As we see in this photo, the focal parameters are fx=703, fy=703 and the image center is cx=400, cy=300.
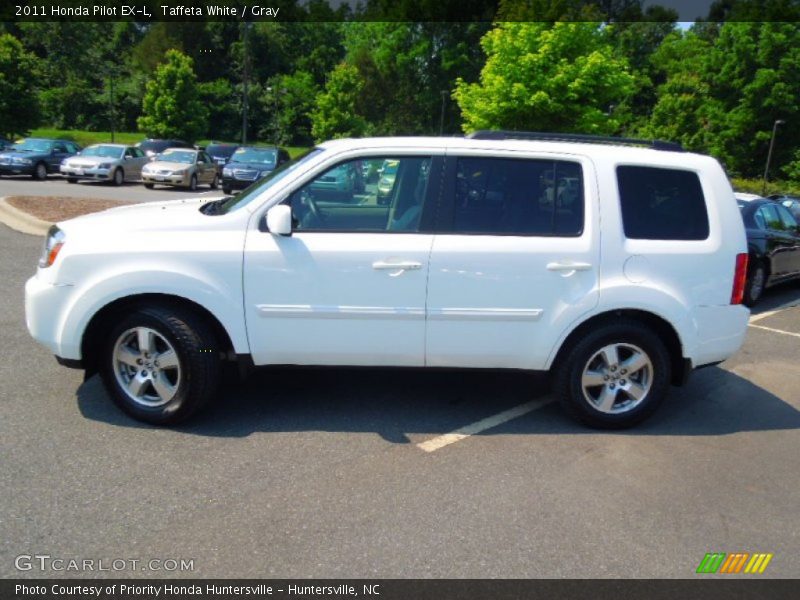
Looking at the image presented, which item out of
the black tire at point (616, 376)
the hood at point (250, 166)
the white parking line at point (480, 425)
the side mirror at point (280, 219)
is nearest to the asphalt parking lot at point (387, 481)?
the white parking line at point (480, 425)

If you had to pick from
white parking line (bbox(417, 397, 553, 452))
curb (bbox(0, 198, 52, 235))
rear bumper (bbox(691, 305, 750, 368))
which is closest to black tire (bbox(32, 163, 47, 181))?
curb (bbox(0, 198, 52, 235))

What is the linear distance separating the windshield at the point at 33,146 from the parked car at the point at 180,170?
437 centimetres

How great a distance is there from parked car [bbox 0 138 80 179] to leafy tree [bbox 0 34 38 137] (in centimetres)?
1330

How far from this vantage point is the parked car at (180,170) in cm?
2509

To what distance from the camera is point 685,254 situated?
15.5ft

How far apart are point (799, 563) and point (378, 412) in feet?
8.78

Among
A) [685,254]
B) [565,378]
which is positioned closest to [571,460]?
[565,378]

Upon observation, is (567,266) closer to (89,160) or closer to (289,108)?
(89,160)

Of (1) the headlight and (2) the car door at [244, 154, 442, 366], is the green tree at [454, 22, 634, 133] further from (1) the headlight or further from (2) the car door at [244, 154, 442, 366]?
(1) the headlight

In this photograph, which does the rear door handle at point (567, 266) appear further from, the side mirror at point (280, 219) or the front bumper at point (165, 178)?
the front bumper at point (165, 178)

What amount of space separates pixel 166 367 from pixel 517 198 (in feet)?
8.37

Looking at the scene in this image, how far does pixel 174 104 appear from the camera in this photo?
47.4 meters

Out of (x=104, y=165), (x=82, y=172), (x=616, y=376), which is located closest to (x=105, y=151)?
(x=104, y=165)

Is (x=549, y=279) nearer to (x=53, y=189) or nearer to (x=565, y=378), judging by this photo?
(x=565, y=378)
